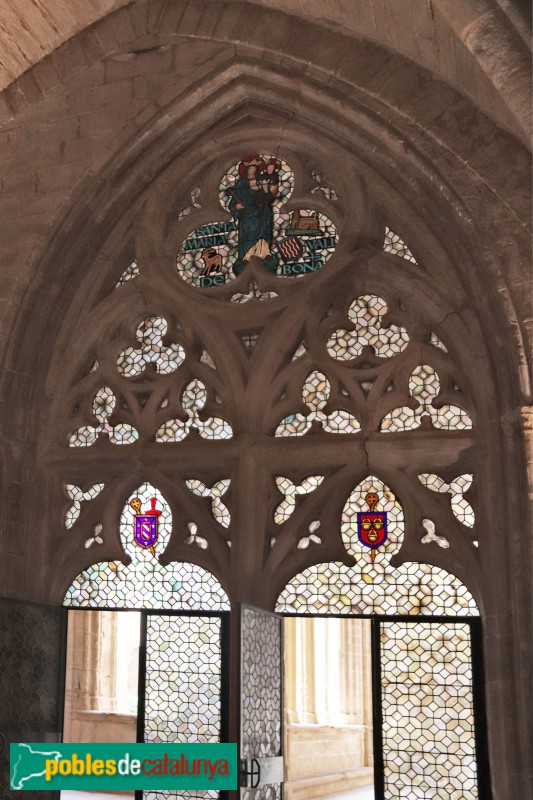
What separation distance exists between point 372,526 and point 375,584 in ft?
1.12

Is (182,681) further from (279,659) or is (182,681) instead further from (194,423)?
(194,423)

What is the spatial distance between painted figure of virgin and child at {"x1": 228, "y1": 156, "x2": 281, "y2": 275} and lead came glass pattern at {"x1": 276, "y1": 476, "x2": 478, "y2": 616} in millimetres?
1726

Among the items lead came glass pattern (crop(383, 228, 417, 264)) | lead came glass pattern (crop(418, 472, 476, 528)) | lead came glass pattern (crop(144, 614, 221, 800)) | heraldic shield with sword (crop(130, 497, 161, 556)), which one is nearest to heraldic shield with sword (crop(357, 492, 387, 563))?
lead came glass pattern (crop(418, 472, 476, 528))

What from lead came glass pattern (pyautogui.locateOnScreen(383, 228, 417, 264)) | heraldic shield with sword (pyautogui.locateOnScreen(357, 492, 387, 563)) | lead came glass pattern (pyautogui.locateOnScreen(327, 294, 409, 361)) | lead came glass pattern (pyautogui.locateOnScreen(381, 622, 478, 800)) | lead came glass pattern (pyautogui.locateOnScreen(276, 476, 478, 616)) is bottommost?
lead came glass pattern (pyautogui.locateOnScreen(381, 622, 478, 800))

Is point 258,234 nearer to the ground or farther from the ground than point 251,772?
farther from the ground

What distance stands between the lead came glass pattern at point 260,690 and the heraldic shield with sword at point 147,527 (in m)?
0.95

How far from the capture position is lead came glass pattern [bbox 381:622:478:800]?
5.64 m

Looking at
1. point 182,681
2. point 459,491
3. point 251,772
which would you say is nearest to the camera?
point 251,772

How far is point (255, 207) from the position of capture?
686 cm

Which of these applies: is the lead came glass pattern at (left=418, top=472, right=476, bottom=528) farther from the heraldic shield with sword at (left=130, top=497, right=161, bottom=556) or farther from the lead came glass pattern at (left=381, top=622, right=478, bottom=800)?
the heraldic shield with sword at (left=130, top=497, right=161, bottom=556)

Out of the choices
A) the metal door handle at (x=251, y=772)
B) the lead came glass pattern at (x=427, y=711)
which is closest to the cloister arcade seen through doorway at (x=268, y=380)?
the lead came glass pattern at (x=427, y=711)

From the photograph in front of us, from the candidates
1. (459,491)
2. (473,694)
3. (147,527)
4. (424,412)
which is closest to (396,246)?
(424,412)

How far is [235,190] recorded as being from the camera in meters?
6.95

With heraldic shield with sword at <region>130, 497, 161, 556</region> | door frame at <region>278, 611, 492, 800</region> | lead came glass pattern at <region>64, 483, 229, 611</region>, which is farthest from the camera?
heraldic shield with sword at <region>130, 497, 161, 556</region>
